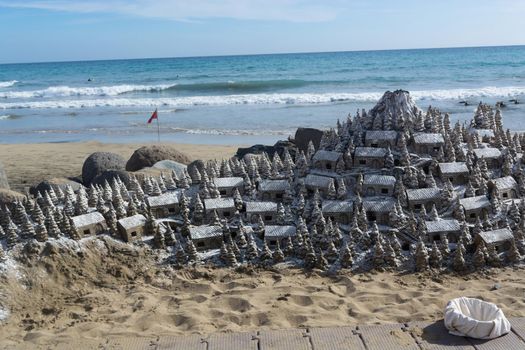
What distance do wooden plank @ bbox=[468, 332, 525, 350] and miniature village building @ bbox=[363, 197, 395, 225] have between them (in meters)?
5.67

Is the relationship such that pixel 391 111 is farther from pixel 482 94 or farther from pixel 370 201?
pixel 482 94

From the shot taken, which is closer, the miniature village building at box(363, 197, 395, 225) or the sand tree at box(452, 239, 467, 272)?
the sand tree at box(452, 239, 467, 272)

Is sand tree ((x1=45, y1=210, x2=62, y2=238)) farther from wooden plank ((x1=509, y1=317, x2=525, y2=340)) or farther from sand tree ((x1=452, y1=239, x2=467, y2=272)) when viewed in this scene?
wooden plank ((x1=509, y1=317, x2=525, y2=340))

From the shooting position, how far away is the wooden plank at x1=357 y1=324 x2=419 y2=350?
11.7 meters

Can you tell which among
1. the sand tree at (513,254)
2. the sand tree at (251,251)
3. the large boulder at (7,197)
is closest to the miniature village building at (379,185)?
the sand tree at (513,254)

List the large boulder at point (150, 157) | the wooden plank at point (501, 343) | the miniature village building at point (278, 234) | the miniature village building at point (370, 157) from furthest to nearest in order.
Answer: the large boulder at point (150, 157)
the miniature village building at point (370, 157)
the miniature village building at point (278, 234)
the wooden plank at point (501, 343)

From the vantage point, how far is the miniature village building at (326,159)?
1822cm

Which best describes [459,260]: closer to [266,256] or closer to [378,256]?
[378,256]

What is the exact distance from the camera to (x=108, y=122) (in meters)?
57.3

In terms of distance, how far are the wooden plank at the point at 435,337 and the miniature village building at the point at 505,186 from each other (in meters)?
6.77

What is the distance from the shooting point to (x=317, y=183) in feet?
58.4

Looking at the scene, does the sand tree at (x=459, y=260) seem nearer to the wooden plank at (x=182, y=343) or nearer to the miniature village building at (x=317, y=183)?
the miniature village building at (x=317, y=183)

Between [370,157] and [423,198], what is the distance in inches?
94.9

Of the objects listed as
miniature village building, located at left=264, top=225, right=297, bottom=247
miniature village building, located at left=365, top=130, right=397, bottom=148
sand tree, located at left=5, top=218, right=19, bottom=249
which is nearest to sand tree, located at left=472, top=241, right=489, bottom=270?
miniature village building, located at left=365, top=130, right=397, bottom=148
